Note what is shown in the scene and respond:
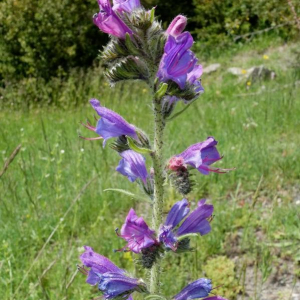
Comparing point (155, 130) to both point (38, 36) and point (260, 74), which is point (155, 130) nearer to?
point (260, 74)

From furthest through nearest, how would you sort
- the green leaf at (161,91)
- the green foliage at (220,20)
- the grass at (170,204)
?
the green foliage at (220,20) → the grass at (170,204) → the green leaf at (161,91)

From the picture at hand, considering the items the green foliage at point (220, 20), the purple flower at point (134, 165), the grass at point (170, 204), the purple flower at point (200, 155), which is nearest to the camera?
the purple flower at point (200, 155)

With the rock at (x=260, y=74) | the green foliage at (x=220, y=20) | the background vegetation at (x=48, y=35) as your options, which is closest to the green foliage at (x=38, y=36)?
the background vegetation at (x=48, y=35)

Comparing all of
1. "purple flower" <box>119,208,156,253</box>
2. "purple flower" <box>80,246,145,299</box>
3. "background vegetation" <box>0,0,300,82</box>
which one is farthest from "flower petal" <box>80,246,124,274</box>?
"background vegetation" <box>0,0,300,82</box>

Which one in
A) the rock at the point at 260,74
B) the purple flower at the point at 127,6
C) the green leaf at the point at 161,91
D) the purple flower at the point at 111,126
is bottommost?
the rock at the point at 260,74

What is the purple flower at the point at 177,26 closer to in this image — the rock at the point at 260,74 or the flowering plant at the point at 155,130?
the flowering plant at the point at 155,130

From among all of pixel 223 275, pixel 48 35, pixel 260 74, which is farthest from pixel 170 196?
pixel 48 35

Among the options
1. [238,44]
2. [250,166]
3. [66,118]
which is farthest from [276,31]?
[250,166]
